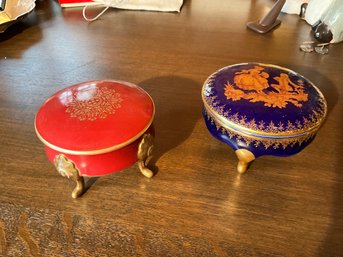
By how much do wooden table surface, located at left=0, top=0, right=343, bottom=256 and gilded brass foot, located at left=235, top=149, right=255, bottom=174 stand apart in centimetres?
2

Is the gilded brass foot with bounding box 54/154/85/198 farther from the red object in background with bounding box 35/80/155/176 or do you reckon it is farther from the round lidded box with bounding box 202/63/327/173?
the round lidded box with bounding box 202/63/327/173

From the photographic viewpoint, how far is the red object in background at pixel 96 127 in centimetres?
46

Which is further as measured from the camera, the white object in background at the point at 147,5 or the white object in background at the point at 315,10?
the white object in background at the point at 147,5

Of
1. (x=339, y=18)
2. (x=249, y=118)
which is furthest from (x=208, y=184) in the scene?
(x=339, y=18)

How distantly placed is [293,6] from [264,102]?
73cm

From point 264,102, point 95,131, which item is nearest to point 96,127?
point 95,131

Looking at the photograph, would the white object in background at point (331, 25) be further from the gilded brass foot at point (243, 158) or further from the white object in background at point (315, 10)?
the gilded brass foot at point (243, 158)

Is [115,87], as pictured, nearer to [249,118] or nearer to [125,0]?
[249,118]

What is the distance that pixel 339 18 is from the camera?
35.4 inches

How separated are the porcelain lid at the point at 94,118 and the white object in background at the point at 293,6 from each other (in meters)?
0.80

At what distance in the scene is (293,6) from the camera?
3.62 ft

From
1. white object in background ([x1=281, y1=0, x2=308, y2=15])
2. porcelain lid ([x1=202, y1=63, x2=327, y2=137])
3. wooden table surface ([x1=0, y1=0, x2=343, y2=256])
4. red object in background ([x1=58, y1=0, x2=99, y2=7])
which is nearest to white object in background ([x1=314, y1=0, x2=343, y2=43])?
wooden table surface ([x1=0, y1=0, x2=343, y2=256])

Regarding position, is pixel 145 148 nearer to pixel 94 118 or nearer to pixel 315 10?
pixel 94 118

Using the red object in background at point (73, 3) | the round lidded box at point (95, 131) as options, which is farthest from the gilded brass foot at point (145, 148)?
the red object in background at point (73, 3)
